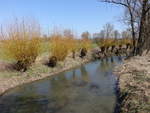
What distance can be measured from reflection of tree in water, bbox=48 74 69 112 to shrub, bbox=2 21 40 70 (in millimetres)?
2312

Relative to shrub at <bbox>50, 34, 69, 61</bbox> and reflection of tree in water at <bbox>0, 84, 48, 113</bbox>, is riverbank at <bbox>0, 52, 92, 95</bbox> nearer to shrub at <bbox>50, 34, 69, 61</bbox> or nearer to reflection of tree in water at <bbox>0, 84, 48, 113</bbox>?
shrub at <bbox>50, 34, 69, 61</bbox>

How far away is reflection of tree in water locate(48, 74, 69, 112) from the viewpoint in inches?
293

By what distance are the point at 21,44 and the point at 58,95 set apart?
16.2ft

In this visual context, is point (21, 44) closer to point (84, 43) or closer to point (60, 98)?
point (60, 98)

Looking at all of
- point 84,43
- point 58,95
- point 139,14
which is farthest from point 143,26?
point 58,95

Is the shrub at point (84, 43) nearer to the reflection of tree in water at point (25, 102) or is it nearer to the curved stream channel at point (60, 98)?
the curved stream channel at point (60, 98)

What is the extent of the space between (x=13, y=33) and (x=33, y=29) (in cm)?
143

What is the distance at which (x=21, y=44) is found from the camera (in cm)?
1227

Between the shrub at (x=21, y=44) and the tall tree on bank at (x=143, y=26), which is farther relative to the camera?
the tall tree on bank at (x=143, y=26)

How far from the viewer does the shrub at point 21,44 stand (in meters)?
12.0

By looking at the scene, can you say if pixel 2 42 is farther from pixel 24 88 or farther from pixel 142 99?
pixel 142 99

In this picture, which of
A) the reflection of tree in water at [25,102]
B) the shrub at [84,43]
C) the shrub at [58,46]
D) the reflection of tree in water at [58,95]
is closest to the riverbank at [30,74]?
the shrub at [58,46]

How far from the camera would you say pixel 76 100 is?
791 centimetres

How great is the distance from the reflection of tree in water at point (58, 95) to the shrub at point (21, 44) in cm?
231
